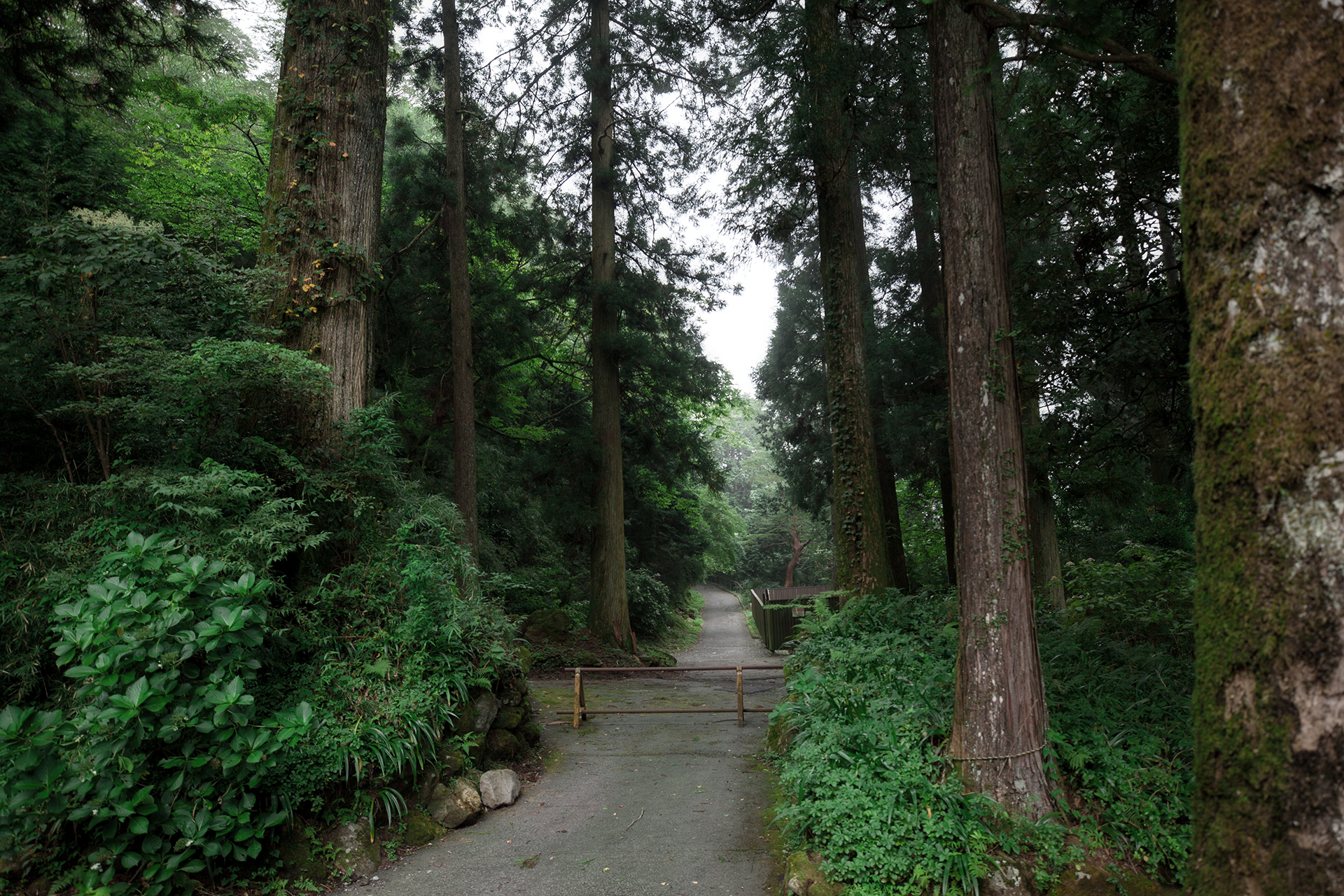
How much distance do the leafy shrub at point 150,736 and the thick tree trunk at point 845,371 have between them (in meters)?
6.37

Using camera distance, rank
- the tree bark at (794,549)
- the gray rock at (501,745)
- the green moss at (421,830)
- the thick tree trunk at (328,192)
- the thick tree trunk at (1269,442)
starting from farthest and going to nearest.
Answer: the tree bark at (794,549) < the thick tree trunk at (328,192) < the gray rock at (501,745) < the green moss at (421,830) < the thick tree trunk at (1269,442)

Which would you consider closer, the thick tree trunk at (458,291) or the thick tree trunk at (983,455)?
the thick tree trunk at (983,455)

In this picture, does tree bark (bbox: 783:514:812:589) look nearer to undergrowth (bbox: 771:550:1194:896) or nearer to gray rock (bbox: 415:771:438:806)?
undergrowth (bbox: 771:550:1194:896)

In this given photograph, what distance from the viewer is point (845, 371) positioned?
8859mm

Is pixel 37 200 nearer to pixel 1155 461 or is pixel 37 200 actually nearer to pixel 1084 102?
pixel 1084 102

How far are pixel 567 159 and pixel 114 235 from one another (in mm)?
11130

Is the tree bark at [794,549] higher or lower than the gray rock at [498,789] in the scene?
higher

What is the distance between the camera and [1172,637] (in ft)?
20.9

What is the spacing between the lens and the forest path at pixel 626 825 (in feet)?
14.4

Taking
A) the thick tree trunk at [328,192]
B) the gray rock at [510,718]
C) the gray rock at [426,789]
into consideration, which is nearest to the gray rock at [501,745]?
the gray rock at [510,718]

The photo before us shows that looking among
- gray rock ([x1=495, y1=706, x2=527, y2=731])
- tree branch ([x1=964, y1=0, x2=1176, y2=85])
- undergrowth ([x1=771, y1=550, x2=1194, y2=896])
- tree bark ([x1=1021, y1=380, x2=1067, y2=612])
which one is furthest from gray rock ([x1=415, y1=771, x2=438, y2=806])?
tree bark ([x1=1021, y1=380, x2=1067, y2=612])

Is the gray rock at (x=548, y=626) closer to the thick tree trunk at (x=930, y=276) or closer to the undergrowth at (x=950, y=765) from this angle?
the thick tree trunk at (x=930, y=276)

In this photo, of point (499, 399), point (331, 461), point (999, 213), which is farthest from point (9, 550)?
point (499, 399)

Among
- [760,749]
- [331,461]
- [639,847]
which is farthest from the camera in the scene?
[760,749]
